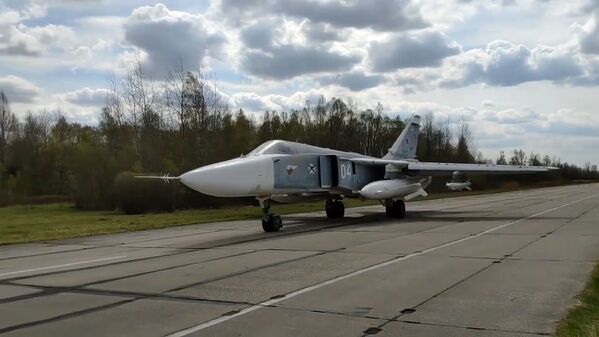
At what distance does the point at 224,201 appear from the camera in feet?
133

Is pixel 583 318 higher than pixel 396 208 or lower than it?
lower

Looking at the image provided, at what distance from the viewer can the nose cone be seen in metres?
15.0

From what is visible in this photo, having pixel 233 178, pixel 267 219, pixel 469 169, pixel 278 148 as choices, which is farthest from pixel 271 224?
pixel 469 169

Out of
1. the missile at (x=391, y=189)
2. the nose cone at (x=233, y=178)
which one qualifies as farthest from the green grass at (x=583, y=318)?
the missile at (x=391, y=189)

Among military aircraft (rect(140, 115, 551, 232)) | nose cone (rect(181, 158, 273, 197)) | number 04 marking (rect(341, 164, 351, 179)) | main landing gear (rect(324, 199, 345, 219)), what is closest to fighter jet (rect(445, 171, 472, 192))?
military aircraft (rect(140, 115, 551, 232))

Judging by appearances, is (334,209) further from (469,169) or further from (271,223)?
(271,223)

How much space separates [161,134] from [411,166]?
1037 inches

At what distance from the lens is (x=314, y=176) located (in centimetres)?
2020

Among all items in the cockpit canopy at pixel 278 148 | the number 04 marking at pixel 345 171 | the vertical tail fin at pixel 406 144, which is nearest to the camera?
the cockpit canopy at pixel 278 148

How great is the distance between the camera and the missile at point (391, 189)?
21.6 metres

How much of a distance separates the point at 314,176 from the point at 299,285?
11741 millimetres

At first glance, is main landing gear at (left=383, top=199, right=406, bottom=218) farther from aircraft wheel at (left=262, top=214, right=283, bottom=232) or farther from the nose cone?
the nose cone

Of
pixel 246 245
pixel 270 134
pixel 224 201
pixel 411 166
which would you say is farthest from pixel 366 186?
pixel 270 134

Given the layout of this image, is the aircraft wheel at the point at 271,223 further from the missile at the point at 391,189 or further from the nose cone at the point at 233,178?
the missile at the point at 391,189
